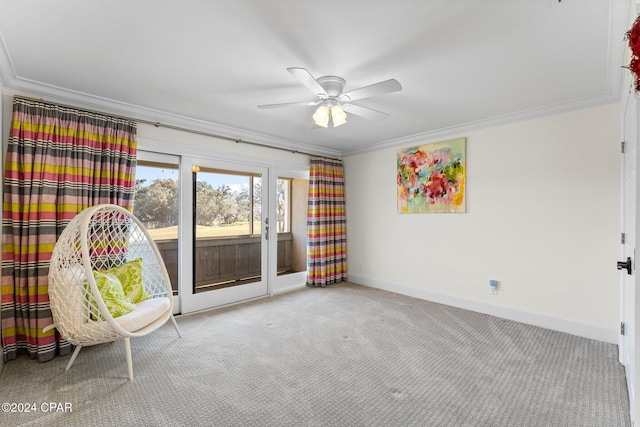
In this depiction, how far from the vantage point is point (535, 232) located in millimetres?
3246

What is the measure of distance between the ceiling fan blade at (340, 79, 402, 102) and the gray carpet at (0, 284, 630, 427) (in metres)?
2.07

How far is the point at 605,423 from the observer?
1.74 m

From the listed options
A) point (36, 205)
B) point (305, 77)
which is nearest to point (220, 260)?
point (36, 205)

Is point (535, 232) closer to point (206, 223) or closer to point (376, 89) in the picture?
point (376, 89)

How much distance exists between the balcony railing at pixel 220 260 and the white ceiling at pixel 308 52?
5.13 ft

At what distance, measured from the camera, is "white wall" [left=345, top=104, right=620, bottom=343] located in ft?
9.36

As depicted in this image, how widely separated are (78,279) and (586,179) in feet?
14.6

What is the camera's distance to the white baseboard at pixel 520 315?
2.87 metres

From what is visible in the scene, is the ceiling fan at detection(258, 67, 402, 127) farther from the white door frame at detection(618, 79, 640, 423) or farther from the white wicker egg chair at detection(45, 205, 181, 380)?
the white wicker egg chair at detection(45, 205, 181, 380)

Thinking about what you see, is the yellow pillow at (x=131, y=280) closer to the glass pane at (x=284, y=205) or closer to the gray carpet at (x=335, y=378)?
the gray carpet at (x=335, y=378)

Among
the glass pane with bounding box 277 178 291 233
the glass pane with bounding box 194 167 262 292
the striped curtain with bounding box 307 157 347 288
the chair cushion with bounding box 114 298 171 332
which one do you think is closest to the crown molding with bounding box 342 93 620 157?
the striped curtain with bounding box 307 157 347 288

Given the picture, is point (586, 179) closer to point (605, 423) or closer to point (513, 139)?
point (513, 139)

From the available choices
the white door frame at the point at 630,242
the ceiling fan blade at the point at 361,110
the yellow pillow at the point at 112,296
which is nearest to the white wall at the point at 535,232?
the white door frame at the point at 630,242

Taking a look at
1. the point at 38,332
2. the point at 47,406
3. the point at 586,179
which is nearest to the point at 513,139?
the point at 586,179
